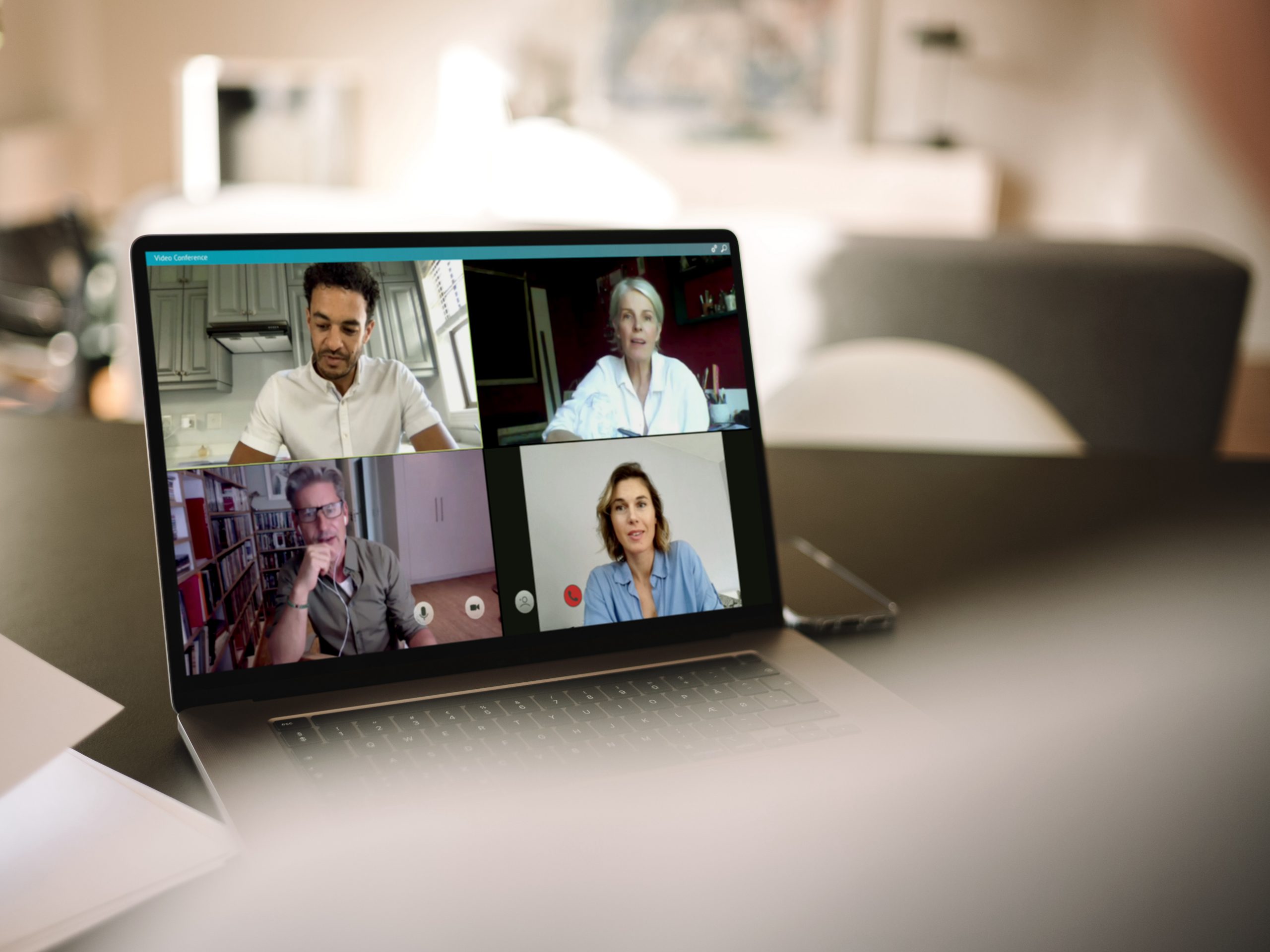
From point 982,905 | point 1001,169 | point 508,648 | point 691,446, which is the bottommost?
point 982,905

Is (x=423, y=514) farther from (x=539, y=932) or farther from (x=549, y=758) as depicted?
(x=539, y=932)

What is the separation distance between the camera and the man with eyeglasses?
603mm

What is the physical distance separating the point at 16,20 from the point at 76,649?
5531mm

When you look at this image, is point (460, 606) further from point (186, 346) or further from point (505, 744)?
point (186, 346)

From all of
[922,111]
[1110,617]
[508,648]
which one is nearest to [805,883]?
[508,648]

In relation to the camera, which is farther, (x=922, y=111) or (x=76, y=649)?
(x=922, y=111)

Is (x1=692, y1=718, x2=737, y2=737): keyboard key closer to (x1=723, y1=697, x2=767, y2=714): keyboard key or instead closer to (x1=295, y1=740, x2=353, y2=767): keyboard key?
(x1=723, y1=697, x2=767, y2=714): keyboard key

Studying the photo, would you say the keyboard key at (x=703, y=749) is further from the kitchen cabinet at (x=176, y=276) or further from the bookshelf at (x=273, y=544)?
the kitchen cabinet at (x=176, y=276)

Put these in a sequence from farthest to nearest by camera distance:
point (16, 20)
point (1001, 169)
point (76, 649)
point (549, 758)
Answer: point (1001, 169), point (16, 20), point (76, 649), point (549, 758)

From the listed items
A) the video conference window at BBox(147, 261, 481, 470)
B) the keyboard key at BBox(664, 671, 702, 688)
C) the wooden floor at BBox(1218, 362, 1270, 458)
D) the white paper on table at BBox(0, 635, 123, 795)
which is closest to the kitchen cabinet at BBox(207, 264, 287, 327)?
the video conference window at BBox(147, 261, 481, 470)

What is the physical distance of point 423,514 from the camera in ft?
2.08

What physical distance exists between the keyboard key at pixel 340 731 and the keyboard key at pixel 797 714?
0.77ft

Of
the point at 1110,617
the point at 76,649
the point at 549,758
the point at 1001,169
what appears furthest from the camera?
the point at 1001,169

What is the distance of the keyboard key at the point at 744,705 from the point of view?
2.05 feet
